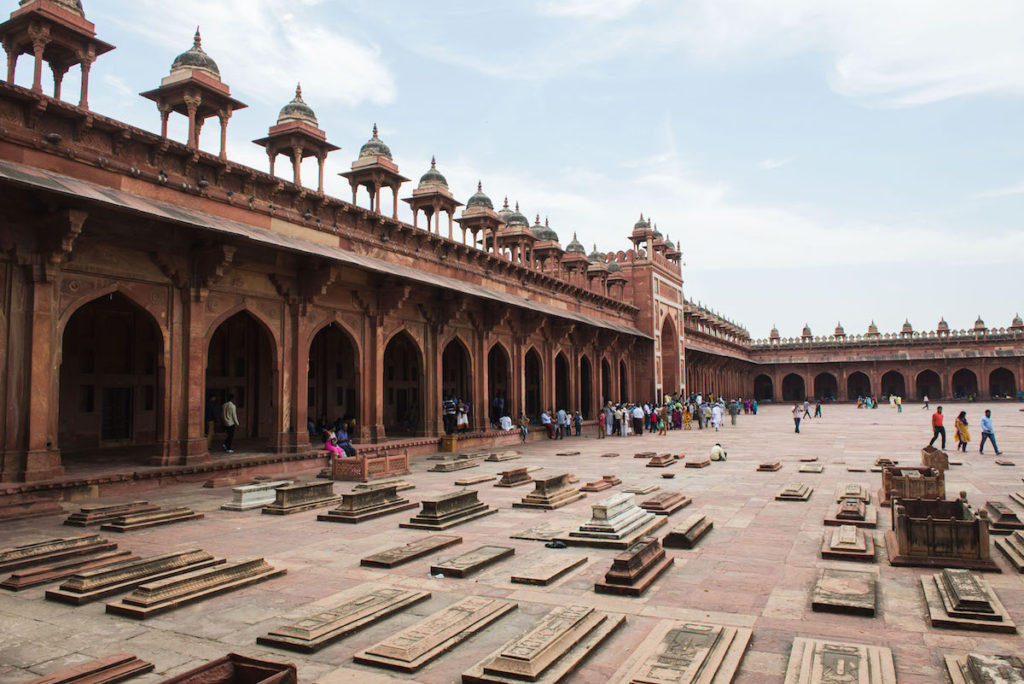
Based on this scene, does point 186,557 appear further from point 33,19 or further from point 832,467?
point 832,467

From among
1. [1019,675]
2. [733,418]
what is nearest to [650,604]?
[1019,675]

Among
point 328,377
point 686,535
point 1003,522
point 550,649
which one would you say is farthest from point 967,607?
point 328,377

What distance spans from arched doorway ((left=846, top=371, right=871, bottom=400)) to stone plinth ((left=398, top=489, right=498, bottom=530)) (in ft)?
207

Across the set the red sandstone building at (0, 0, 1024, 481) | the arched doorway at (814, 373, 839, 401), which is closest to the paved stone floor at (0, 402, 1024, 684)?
the red sandstone building at (0, 0, 1024, 481)

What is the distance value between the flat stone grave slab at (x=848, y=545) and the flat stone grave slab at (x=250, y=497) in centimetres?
700

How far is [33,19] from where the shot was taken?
1077 cm

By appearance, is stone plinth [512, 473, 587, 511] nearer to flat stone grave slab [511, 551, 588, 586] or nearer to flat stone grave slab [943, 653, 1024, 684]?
flat stone grave slab [511, 551, 588, 586]

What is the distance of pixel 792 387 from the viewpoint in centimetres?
6838

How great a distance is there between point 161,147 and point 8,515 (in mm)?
6549

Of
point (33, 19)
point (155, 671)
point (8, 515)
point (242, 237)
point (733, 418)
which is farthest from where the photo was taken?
point (733, 418)

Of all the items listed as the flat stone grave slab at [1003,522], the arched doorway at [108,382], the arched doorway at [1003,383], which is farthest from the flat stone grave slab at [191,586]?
the arched doorway at [1003,383]

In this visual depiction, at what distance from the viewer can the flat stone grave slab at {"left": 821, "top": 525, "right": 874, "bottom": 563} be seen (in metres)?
6.66

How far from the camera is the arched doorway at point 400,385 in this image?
2242 centimetres

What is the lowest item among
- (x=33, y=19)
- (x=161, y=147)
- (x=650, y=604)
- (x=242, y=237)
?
(x=650, y=604)
